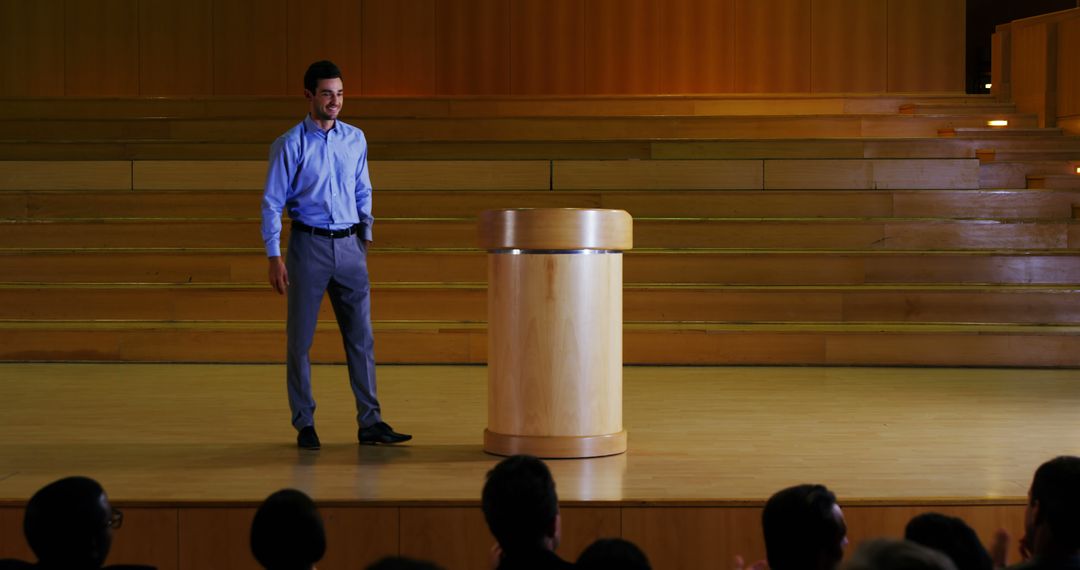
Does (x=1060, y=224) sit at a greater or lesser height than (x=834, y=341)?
greater

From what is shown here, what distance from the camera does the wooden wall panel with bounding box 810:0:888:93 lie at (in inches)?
294

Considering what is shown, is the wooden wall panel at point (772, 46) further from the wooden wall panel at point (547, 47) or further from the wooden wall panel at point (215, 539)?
the wooden wall panel at point (215, 539)

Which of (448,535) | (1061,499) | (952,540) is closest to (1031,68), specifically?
(448,535)

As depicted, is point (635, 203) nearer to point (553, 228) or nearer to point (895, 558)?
point (553, 228)

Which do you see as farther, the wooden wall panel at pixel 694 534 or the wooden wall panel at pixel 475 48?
the wooden wall panel at pixel 475 48

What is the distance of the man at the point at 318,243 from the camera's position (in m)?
2.86

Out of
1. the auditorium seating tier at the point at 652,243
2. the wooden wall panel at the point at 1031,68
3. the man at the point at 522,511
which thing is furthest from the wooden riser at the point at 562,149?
the man at the point at 522,511

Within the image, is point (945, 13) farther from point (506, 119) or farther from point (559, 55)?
point (506, 119)

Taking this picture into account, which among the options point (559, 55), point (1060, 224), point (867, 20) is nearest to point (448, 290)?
point (1060, 224)

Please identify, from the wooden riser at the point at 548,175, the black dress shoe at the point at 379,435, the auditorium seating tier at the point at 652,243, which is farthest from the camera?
the wooden riser at the point at 548,175

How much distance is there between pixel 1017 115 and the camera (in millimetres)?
6582

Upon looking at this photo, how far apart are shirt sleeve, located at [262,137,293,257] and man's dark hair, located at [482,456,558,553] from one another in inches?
53.4

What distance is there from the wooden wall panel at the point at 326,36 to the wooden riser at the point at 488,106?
773mm

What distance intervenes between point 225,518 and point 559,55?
567 cm
